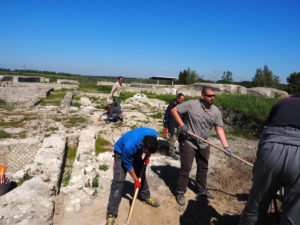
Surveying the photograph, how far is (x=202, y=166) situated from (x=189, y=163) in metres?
0.34

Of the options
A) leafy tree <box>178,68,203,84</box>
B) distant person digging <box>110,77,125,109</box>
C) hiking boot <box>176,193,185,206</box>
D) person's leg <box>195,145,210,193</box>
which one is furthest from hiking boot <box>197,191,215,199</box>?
leafy tree <box>178,68,203,84</box>

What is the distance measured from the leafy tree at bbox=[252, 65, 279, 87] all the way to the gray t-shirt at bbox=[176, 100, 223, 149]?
3900cm

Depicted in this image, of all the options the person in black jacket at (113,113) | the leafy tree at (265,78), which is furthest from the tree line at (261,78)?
the person in black jacket at (113,113)

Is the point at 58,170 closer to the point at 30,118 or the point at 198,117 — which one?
the point at 198,117

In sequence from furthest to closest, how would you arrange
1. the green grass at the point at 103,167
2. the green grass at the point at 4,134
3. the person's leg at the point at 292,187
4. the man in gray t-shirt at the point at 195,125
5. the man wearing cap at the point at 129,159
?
the green grass at the point at 4,134
the green grass at the point at 103,167
the man in gray t-shirt at the point at 195,125
the man wearing cap at the point at 129,159
the person's leg at the point at 292,187

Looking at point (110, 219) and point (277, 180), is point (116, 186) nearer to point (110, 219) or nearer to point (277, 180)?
point (110, 219)

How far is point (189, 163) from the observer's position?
3.33 meters

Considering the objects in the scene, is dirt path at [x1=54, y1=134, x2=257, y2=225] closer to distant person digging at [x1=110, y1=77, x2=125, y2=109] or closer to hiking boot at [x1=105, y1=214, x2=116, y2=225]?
hiking boot at [x1=105, y1=214, x2=116, y2=225]

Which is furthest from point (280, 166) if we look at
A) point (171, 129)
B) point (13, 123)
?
point (13, 123)

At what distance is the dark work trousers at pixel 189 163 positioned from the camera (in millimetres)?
3329

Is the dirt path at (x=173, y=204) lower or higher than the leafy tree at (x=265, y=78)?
lower

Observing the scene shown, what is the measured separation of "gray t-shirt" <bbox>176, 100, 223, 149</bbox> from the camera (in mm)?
3309

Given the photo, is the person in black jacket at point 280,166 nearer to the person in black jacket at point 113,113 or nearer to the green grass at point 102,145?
the green grass at point 102,145

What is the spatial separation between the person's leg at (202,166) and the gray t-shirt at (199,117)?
0.12 metres
